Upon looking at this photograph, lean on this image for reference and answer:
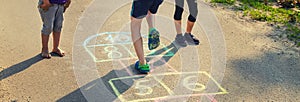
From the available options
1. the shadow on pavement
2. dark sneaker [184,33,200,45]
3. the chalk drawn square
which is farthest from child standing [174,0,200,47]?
the shadow on pavement

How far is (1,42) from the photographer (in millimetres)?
4660

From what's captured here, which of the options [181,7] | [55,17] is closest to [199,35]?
[181,7]

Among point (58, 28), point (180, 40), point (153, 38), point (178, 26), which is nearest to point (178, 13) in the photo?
point (178, 26)

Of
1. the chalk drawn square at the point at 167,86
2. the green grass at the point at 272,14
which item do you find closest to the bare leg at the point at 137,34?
the chalk drawn square at the point at 167,86

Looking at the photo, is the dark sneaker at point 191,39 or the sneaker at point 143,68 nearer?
the sneaker at point 143,68

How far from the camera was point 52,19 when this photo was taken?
4.07m

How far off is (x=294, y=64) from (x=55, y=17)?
277cm

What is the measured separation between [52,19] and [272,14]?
3.73 m

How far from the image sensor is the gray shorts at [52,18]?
3.99 m

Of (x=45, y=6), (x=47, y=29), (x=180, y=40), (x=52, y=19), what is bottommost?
(x=180, y=40)

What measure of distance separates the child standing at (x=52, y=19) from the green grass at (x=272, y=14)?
3136 millimetres

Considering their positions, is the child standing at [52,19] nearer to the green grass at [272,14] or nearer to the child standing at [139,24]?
the child standing at [139,24]

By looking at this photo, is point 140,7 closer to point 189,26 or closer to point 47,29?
point 47,29

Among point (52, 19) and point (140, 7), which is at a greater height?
Answer: point (140, 7)
